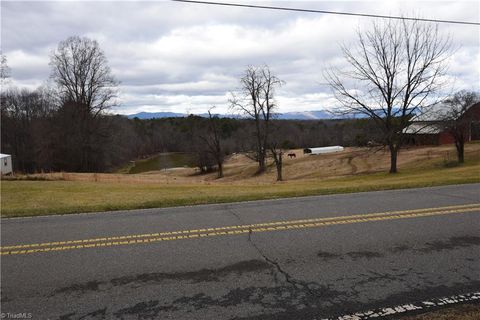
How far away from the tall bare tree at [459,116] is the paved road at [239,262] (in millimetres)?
25354

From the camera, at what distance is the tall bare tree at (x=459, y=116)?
102ft

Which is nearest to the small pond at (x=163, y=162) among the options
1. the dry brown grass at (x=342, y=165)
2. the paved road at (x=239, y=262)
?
the dry brown grass at (x=342, y=165)

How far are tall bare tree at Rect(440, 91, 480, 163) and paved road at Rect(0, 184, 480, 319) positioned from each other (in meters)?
25.4

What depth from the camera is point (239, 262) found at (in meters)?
→ 5.73

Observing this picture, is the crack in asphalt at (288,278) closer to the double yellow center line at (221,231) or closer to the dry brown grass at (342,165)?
the double yellow center line at (221,231)

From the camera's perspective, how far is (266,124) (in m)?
54.1

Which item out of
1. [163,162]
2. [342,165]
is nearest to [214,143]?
[342,165]

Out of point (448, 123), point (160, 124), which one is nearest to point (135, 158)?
point (160, 124)

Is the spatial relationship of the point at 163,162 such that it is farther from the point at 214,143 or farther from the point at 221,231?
the point at 221,231

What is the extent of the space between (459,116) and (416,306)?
3262 cm

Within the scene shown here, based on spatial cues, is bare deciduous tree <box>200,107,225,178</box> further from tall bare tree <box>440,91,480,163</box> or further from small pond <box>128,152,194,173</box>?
tall bare tree <box>440,91,480,163</box>

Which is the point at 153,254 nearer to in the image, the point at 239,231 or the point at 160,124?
the point at 239,231

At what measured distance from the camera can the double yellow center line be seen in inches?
260

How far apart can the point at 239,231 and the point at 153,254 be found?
71.4 inches
